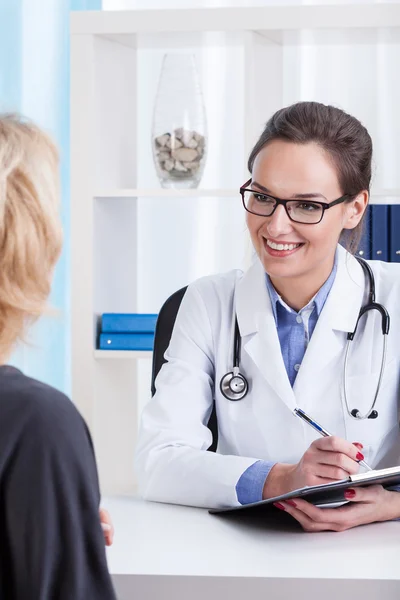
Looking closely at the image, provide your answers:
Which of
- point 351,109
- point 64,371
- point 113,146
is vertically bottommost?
point 64,371

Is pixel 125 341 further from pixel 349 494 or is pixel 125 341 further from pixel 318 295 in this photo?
pixel 349 494

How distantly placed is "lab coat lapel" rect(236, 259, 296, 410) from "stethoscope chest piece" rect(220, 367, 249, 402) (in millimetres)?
44

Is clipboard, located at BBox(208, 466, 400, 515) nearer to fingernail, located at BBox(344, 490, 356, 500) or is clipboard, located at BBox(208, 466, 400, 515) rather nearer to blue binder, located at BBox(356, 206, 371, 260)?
fingernail, located at BBox(344, 490, 356, 500)

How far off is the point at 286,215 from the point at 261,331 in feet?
0.81

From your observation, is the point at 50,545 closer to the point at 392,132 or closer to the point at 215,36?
the point at 215,36

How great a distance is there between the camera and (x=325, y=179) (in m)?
1.70

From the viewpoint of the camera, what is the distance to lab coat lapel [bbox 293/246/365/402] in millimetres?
1697

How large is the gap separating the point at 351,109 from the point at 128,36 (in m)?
0.94

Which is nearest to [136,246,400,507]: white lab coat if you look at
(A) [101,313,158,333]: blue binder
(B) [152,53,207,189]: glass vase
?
(A) [101,313,158,333]: blue binder

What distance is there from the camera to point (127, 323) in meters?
2.42

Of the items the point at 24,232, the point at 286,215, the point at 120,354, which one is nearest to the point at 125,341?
the point at 120,354

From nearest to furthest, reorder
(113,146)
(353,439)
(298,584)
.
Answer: (298,584)
(353,439)
(113,146)

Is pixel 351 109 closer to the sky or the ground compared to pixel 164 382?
closer to the sky

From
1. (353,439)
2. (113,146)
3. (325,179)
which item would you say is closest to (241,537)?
(353,439)
